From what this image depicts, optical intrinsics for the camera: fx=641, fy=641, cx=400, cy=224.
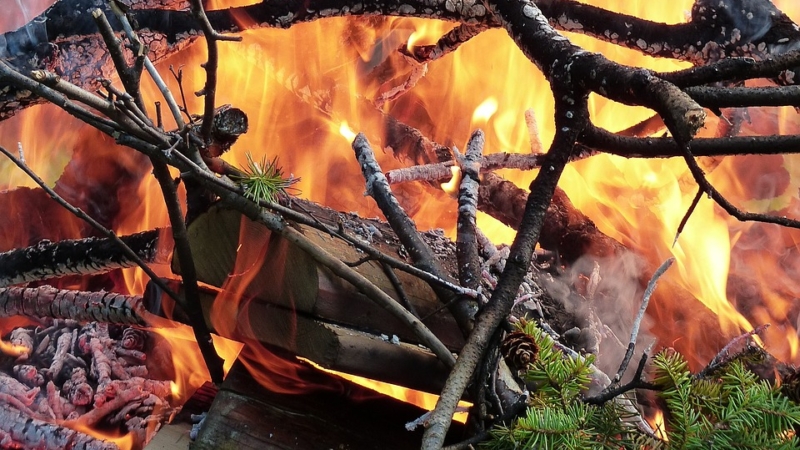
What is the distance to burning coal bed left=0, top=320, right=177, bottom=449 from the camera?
2062 mm

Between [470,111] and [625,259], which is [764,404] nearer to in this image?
[625,259]

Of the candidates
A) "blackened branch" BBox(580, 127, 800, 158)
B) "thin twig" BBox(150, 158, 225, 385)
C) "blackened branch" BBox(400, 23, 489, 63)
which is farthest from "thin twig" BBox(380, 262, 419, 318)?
"blackened branch" BBox(400, 23, 489, 63)

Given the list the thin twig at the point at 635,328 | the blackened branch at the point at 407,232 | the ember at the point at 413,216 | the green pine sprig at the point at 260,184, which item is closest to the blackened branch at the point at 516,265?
the ember at the point at 413,216

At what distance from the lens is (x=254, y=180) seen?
4.17ft

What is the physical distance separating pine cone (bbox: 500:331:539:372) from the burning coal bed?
1361 millimetres

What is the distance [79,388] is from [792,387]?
7.14 feet

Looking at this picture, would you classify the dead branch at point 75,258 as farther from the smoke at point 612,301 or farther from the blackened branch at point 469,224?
the smoke at point 612,301

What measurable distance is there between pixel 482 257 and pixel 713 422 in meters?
1.02

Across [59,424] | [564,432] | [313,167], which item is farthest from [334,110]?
[564,432]

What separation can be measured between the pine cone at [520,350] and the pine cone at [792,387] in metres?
0.44

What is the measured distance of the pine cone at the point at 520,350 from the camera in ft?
3.95

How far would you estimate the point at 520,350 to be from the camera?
1.21m

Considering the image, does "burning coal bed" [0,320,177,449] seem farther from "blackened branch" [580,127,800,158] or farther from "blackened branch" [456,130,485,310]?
"blackened branch" [580,127,800,158]

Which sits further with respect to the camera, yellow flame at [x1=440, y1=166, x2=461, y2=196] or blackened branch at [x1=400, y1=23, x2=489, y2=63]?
blackened branch at [x1=400, y1=23, x2=489, y2=63]
